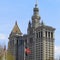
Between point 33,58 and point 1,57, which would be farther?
point 33,58

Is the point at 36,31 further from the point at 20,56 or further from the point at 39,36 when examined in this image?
the point at 20,56

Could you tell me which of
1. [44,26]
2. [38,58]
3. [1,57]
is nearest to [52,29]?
[44,26]

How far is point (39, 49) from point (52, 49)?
28.2 ft

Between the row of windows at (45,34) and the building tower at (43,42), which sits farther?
the row of windows at (45,34)

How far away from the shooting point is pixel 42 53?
188 m

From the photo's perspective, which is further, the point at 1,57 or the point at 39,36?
the point at 39,36

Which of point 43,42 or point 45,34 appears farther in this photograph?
point 45,34

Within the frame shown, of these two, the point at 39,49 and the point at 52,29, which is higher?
the point at 52,29

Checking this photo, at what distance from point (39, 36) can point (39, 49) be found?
854 centimetres

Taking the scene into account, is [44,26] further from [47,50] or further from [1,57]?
[1,57]

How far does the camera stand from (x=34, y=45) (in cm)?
19600

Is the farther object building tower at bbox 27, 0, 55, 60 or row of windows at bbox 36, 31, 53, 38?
row of windows at bbox 36, 31, 53, 38

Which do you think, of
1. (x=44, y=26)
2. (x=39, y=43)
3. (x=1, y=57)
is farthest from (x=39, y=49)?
(x=1, y=57)

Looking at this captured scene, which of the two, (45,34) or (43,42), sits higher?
(45,34)
